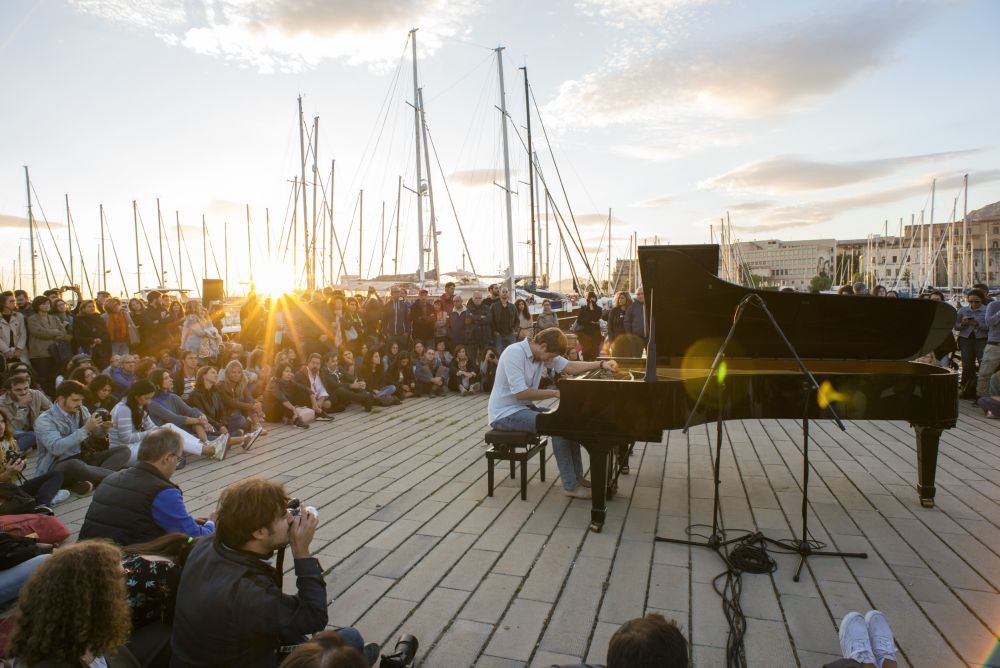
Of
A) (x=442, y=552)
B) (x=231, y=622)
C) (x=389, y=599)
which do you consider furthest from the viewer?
(x=442, y=552)

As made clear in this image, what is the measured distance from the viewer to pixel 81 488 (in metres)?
5.75

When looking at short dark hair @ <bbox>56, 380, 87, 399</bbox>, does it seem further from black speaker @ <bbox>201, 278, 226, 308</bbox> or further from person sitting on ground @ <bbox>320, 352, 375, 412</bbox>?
black speaker @ <bbox>201, 278, 226, 308</bbox>

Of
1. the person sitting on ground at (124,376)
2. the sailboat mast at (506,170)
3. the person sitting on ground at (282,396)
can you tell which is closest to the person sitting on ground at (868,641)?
the person sitting on ground at (282,396)

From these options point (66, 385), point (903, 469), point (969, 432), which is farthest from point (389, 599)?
point (969, 432)

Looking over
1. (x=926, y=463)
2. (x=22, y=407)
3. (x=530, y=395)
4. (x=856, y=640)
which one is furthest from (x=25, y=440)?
(x=926, y=463)

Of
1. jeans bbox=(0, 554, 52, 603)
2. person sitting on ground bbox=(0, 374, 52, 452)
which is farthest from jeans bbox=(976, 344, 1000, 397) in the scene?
person sitting on ground bbox=(0, 374, 52, 452)

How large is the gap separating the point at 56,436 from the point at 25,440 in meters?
1.50

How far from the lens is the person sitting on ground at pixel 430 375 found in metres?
11.4

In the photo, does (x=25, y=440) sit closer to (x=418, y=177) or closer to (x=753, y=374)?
(x=753, y=374)

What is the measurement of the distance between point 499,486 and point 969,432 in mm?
6374

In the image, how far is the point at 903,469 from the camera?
6023mm

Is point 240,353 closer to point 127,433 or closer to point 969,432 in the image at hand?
point 127,433

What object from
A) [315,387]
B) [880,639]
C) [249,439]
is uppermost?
[880,639]

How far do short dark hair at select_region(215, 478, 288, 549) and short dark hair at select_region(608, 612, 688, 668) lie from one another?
4.63 feet
